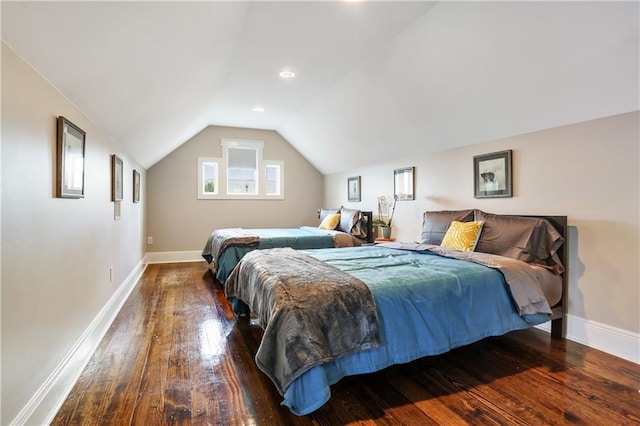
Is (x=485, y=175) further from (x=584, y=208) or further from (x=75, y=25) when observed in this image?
(x=75, y=25)

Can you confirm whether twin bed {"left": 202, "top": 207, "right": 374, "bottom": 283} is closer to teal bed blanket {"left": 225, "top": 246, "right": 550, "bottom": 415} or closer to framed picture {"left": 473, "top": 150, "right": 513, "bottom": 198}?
framed picture {"left": 473, "top": 150, "right": 513, "bottom": 198}

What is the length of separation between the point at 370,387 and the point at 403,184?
10.5ft

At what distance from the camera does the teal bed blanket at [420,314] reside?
5.36ft

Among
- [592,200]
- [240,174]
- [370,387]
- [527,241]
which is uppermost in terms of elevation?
[240,174]

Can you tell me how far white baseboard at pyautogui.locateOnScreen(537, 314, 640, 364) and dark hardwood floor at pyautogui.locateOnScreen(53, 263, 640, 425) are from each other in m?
0.08

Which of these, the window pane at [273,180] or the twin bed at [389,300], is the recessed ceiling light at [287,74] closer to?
the twin bed at [389,300]

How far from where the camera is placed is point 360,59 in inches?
131

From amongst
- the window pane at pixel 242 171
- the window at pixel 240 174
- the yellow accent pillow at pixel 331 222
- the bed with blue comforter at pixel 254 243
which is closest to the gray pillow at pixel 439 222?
the bed with blue comforter at pixel 254 243

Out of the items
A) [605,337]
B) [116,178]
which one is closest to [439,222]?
[605,337]

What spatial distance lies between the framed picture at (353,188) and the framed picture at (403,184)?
3.48 feet

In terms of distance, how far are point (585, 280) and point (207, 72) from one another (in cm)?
376

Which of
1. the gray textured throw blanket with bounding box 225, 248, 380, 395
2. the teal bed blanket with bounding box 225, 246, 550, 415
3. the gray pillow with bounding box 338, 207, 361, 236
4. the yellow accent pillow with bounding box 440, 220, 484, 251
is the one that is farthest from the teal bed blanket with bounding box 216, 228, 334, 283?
the gray textured throw blanket with bounding box 225, 248, 380, 395

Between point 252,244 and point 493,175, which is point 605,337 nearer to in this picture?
point 493,175

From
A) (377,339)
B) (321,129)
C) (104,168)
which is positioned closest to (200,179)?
(321,129)
